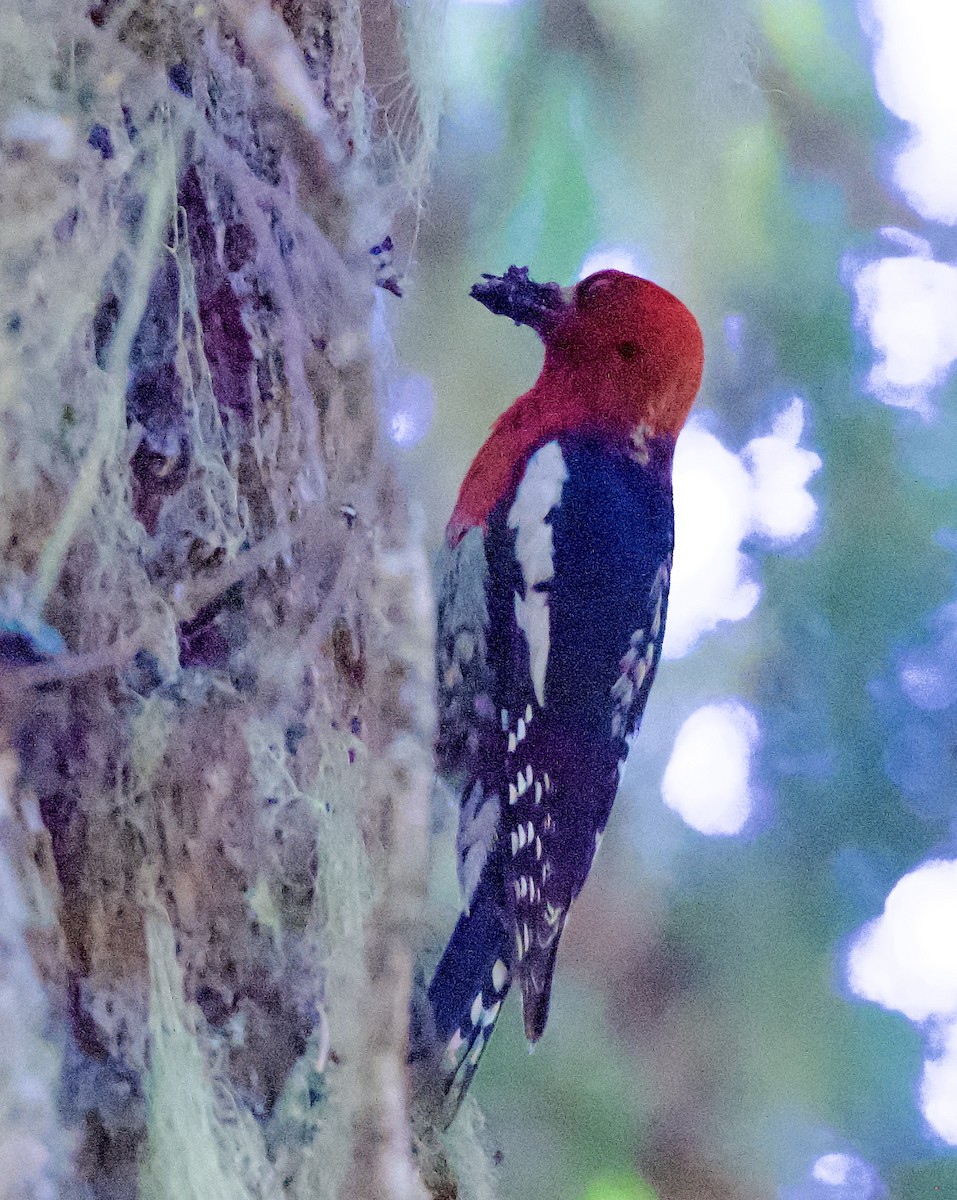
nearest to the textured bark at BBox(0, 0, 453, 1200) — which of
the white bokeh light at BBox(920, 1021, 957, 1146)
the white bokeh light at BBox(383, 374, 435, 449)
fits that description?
the white bokeh light at BBox(383, 374, 435, 449)

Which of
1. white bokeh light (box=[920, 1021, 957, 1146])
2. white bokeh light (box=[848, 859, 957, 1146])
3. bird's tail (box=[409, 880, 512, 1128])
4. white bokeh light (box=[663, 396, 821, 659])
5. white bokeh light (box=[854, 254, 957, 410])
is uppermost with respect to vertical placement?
white bokeh light (box=[854, 254, 957, 410])

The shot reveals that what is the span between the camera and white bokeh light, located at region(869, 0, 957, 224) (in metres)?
1.19

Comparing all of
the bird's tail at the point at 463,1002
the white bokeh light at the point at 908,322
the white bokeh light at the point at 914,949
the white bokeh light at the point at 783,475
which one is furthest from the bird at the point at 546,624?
the white bokeh light at the point at 914,949

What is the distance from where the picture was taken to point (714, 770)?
1.13 meters

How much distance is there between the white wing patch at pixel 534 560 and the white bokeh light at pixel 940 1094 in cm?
60

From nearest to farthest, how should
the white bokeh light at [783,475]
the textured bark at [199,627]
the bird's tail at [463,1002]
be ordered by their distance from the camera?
1. the textured bark at [199,627]
2. the bird's tail at [463,1002]
3. the white bokeh light at [783,475]

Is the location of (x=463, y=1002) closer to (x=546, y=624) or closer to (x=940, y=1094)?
(x=546, y=624)

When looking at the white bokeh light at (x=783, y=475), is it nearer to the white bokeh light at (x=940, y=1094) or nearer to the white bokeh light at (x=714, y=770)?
the white bokeh light at (x=714, y=770)

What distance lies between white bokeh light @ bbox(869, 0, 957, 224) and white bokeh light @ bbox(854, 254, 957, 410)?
0.24 feet

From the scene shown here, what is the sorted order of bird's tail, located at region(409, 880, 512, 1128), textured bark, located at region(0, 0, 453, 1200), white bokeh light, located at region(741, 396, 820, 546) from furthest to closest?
1. white bokeh light, located at region(741, 396, 820, 546)
2. bird's tail, located at region(409, 880, 512, 1128)
3. textured bark, located at region(0, 0, 453, 1200)

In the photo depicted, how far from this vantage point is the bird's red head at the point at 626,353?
3.69 feet

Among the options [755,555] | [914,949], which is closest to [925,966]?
[914,949]

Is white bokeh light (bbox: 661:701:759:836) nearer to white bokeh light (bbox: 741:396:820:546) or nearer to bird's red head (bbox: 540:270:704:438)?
white bokeh light (bbox: 741:396:820:546)

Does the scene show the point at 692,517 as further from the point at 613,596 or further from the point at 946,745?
the point at 946,745
